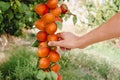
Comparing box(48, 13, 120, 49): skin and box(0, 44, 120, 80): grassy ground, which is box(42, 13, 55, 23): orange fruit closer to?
box(48, 13, 120, 49): skin

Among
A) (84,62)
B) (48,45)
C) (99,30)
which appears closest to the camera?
(99,30)

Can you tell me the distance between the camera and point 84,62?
5285 millimetres

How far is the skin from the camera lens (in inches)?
56.6

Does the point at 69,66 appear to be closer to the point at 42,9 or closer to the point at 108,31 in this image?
the point at 42,9

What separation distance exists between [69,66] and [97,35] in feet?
11.5

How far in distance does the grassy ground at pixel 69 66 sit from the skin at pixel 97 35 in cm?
233

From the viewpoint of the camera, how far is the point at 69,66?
4961mm

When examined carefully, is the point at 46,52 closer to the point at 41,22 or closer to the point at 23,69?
the point at 41,22

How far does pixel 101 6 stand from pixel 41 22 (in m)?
6.78

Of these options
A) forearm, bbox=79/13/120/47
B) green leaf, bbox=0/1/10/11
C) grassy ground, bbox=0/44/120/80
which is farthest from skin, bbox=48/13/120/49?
grassy ground, bbox=0/44/120/80

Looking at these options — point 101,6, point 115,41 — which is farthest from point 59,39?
point 101,6

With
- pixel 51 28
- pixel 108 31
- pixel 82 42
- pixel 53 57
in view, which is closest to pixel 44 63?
pixel 53 57

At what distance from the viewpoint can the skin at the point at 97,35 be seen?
144 cm

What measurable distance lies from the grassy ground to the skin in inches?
91.6
